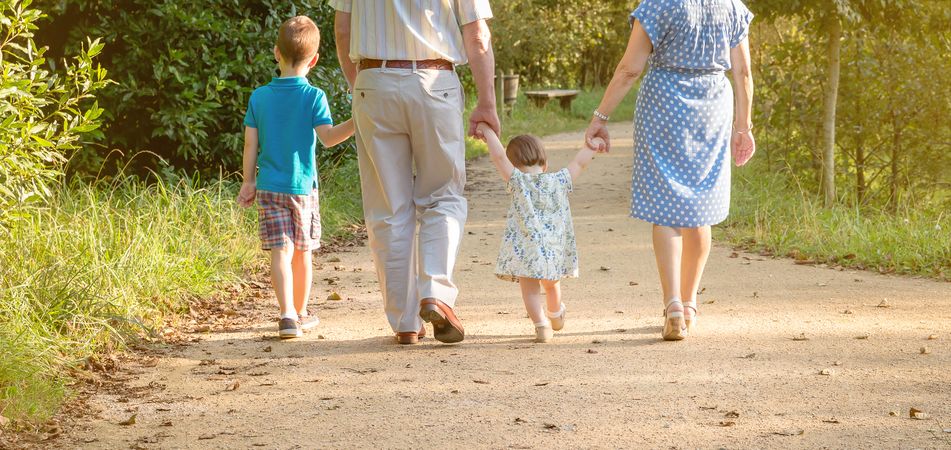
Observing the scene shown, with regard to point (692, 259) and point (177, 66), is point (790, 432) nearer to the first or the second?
point (692, 259)

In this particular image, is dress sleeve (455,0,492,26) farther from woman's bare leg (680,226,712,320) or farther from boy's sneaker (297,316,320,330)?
boy's sneaker (297,316,320,330)

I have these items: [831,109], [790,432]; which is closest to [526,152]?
[790,432]

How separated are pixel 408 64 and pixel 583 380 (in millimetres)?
1528

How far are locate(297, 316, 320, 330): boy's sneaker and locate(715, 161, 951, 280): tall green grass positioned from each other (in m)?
3.70

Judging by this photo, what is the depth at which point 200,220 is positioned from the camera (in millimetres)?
7012

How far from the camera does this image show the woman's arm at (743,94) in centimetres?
515

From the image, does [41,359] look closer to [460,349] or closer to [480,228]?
[460,349]

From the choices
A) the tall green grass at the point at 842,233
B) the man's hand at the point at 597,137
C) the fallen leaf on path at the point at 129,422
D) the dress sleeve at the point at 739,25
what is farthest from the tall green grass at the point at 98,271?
the tall green grass at the point at 842,233

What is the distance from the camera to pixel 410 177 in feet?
16.8

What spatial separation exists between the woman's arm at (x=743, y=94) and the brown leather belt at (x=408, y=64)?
1.32 metres

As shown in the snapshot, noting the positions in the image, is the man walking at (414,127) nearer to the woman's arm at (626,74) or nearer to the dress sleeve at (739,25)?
the woman's arm at (626,74)

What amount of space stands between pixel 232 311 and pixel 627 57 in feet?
8.31

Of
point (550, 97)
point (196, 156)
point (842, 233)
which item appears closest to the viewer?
point (842, 233)

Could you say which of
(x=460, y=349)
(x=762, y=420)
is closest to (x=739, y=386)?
(x=762, y=420)
